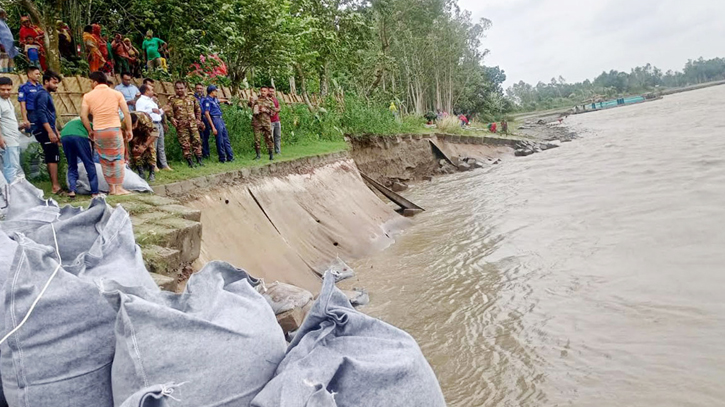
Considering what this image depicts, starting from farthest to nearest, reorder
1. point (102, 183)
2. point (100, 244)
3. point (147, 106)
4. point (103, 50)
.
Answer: point (103, 50) < point (147, 106) < point (102, 183) < point (100, 244)

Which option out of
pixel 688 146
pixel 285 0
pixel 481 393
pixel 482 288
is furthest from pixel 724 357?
pixel 688 146

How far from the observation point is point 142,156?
20.4ft

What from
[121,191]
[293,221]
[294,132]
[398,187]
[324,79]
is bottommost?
[398,187]

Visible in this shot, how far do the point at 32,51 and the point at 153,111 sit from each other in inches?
103

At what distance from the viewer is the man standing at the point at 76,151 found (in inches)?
196

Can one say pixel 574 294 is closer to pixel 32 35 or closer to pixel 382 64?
pixel 32 35

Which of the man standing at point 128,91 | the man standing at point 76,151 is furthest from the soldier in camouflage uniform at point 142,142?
the man standing at point 76,151

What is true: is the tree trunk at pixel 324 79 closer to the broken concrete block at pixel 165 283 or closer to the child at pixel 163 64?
the child at pixel 163 64

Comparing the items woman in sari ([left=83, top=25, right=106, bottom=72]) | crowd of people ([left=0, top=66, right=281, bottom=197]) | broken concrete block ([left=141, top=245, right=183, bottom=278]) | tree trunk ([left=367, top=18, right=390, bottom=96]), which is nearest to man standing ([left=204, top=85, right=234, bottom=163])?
crowd of people ([left=0, top=66, right=281, bottom=197])

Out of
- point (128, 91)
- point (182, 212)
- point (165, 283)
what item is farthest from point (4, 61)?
point (165, 283)

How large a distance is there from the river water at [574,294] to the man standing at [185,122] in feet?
9.91

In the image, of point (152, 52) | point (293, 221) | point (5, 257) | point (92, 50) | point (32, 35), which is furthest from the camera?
point (152, 52)

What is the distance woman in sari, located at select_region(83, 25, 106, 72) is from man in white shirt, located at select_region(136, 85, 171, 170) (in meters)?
1.87

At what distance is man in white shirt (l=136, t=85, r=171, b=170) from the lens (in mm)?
6473
